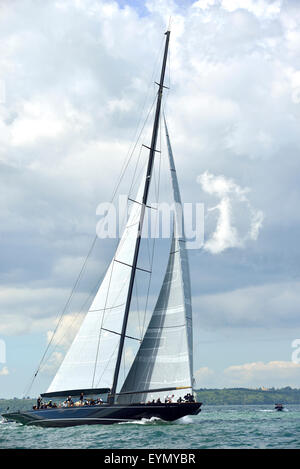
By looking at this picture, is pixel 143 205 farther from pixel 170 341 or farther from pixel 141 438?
pixel 141 438

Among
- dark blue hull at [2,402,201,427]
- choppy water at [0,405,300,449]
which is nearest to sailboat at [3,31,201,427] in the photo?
dark blue hull at [2,402,201,427]

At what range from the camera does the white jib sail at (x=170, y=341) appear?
39938 mm

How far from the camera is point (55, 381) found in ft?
143

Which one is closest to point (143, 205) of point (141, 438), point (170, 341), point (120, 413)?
point (170, 341)

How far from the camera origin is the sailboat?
3950 centimetres

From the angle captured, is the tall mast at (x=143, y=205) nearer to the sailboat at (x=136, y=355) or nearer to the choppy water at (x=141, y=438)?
the sailboat at (x=136, y=355)

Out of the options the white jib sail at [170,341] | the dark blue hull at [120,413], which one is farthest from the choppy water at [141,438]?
the white jib sail at [170,341]

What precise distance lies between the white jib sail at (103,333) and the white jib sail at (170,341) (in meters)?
1.94

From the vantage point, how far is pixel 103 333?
4262cm

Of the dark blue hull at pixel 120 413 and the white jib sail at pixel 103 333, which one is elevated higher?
the white jib sail at pixel 103 333

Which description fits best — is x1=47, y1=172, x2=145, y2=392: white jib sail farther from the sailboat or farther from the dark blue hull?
the dark blue hull
